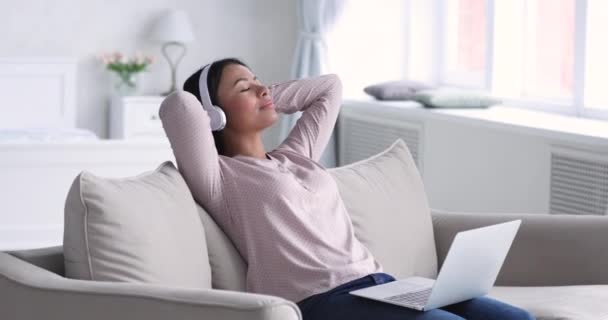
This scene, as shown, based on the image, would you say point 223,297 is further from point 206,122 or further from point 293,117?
point 293,117

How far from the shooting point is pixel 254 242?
7.97 feet

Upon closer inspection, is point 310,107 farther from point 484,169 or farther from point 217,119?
point 484,169

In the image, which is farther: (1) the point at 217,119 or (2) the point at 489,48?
(2) the point at 489,48

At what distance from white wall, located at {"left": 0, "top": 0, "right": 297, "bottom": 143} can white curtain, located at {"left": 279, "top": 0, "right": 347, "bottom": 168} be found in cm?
53

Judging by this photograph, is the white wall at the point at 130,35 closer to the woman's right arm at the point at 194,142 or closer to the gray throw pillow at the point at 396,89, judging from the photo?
the gray throw pillow at the point at 396,89

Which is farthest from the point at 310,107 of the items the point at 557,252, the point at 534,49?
the point at 534,49

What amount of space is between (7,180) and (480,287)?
2.77m

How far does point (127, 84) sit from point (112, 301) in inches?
165

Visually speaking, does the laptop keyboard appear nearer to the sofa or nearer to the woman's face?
the sofa

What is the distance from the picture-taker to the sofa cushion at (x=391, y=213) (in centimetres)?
279

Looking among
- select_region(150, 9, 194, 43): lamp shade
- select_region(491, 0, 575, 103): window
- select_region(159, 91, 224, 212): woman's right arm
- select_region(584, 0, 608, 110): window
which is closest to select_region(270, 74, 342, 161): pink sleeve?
select_region(159, 91, 224, 212): woman's right arm

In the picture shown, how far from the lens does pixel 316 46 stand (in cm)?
591

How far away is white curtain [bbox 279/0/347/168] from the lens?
5891 mm

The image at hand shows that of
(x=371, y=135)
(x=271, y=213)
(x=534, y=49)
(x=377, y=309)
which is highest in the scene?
(x=534, y=49)
